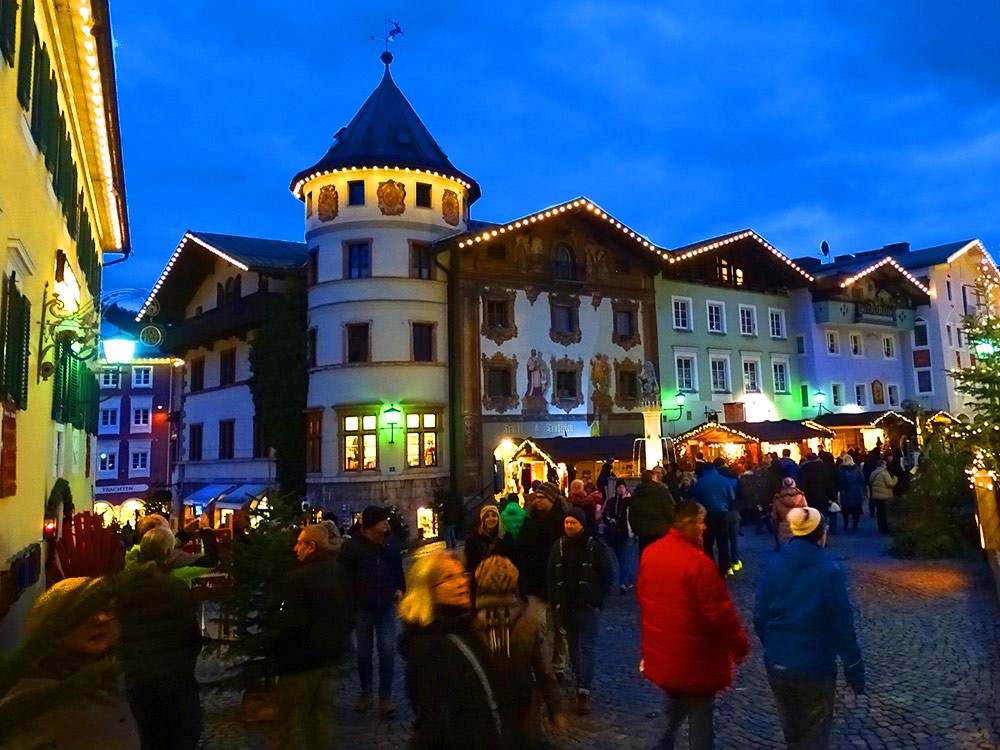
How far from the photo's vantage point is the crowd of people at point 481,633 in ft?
10.8

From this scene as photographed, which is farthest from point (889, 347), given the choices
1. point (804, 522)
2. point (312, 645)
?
point (312, 645)

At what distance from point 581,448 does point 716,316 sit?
37.9ft

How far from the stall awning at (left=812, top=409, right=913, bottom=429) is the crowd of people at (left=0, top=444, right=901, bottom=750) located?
98.8 feet

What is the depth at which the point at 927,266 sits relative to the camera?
43312 mm

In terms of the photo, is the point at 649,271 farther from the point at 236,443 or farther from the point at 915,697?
the point at 915,697

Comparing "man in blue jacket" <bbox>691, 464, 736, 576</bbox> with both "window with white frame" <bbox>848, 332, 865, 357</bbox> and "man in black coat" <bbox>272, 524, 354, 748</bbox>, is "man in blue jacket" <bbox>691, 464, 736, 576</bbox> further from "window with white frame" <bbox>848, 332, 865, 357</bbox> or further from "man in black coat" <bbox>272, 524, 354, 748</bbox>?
"window with white frame" <bbox>848, 332, 865, 357</bbox>

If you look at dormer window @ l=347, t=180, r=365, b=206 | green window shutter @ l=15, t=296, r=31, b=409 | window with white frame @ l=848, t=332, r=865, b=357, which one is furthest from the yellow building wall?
window with white frame @ l=848, t=332, r=865, b=357

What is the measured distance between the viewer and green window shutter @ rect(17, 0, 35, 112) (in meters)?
7.94

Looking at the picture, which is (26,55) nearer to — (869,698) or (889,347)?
(869,698)

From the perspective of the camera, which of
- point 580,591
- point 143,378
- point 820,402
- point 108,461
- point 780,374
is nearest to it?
point 580,591

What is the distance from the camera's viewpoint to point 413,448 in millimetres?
27031

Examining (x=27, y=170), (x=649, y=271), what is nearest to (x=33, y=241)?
(x=27, y=170)

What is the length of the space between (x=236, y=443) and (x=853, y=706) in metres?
28.5

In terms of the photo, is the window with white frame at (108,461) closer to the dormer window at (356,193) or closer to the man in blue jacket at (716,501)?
the dormer window at (356,193)
